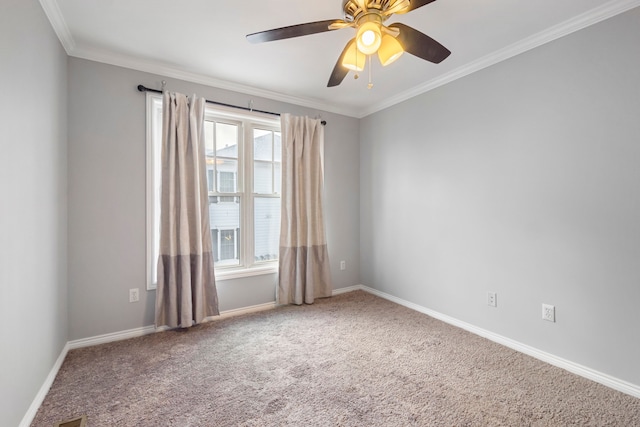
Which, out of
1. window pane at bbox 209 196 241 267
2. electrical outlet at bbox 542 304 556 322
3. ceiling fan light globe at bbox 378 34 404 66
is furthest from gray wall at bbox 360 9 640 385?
window pane at bbox 209 196 241 267

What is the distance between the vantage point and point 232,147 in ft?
11.0

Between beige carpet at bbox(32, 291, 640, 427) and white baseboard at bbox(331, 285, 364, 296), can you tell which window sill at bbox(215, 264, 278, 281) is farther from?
white baseboard at bbox(331, 285, 364, 296)

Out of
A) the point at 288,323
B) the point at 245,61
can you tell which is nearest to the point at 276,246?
the point at 288,323

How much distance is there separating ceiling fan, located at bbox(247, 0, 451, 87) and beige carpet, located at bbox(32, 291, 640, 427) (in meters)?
2.07

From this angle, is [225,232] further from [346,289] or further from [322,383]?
[322,383]

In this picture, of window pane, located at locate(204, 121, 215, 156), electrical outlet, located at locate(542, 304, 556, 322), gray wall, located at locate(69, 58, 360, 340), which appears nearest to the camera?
electrical outlet, located at locate(542, 304, 556, 322)

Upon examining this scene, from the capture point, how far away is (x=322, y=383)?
79.3 inches

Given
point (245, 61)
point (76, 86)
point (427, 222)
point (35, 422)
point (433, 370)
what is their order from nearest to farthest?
point (35, 422), point (433, 370), point (76, 86), point (245, 61), point (427, 222)

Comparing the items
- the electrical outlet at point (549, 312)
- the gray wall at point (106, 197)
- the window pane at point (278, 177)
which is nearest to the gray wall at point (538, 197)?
the electrical outlet at point (549, 312)

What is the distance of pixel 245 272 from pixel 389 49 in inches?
102

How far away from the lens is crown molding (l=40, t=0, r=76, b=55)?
6.40ft

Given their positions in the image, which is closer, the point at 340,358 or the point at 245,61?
the point at 340,358

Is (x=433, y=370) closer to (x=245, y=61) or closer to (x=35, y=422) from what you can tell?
(x=35, y=422)

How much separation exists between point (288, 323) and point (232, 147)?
201 centimetres
